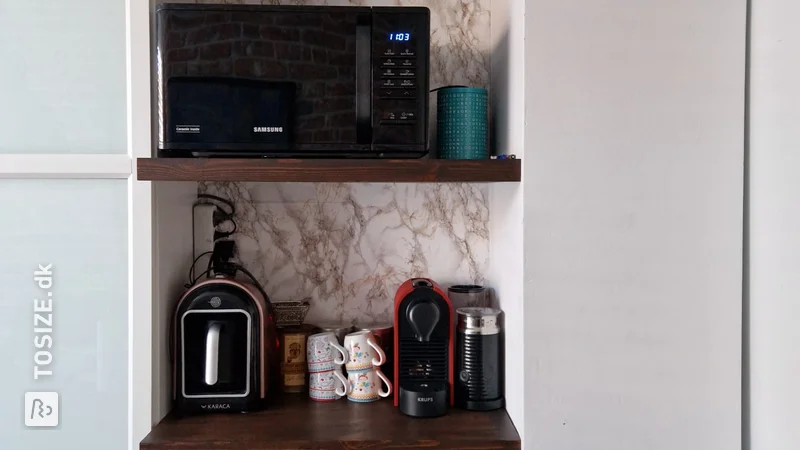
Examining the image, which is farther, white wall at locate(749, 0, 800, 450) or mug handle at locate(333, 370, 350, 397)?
mug handle at locate(333, 370, 350, 397)

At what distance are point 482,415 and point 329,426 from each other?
1.15 ft

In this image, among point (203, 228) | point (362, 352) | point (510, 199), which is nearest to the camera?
point (510, 199)

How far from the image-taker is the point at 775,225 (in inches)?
48.3

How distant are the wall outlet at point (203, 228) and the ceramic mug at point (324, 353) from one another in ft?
1.27

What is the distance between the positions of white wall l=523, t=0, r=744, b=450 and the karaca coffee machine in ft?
2.05

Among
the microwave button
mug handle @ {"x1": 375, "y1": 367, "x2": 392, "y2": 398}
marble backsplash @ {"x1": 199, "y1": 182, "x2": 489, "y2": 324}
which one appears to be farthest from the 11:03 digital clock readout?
mug handle @ {"x1": 375, "y1": 367, "x2": 392, "y2": 398}

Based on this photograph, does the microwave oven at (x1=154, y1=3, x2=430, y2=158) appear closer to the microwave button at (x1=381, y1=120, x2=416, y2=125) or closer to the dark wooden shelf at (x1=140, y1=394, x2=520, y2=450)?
the microwave button at (x1=381, y1=120, x2=416, y2=125)

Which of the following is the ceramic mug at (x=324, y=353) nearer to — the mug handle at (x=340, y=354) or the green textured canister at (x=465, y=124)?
the mug handle at (x=340, y=354)

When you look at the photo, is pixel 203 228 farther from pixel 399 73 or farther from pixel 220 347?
pixel 399 73

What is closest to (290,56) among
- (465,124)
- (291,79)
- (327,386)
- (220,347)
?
(291,79)

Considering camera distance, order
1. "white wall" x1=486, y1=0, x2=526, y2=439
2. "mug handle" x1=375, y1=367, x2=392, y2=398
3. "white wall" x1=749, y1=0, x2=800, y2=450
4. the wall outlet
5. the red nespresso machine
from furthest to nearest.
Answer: the wall outlet
"mug handle" x1=375, y1=367, x2=392, y2=398
the red nespresso machine
"white wall" x1=486, y1=0, x2=526, y2=439
"white wall" x1=749, y1=0, x2=800, y2=450

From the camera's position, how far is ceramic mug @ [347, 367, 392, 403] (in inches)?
59.1

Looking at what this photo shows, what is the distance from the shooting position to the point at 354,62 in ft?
4.32

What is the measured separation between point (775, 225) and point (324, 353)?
1033 millimetres
